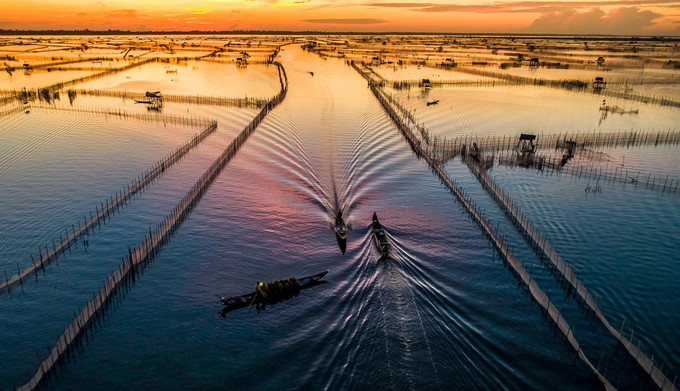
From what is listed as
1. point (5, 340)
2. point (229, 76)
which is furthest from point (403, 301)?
point (229, 76)

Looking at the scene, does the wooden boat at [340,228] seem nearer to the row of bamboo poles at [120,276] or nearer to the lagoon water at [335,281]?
the lagoon water at [335,281]

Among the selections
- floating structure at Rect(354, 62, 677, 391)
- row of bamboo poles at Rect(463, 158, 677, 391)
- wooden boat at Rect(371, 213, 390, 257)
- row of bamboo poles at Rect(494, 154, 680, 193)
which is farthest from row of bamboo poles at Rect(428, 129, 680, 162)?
wooden boat at Rect(371, 213, 390, 257)

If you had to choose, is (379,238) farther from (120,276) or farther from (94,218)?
(94,218)

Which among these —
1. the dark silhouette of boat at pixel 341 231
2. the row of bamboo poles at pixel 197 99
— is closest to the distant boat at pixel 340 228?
the dark silhouette of boat at pixel 341 231

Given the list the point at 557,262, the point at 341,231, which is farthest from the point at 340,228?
the point at 557,262

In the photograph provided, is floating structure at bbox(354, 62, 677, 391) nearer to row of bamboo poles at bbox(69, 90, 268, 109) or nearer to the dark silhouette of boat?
the dark silhouette of boat

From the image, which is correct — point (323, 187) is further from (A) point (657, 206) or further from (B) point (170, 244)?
(A) point (657, 206)

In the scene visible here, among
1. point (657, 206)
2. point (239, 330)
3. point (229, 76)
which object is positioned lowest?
point (239, 330)
